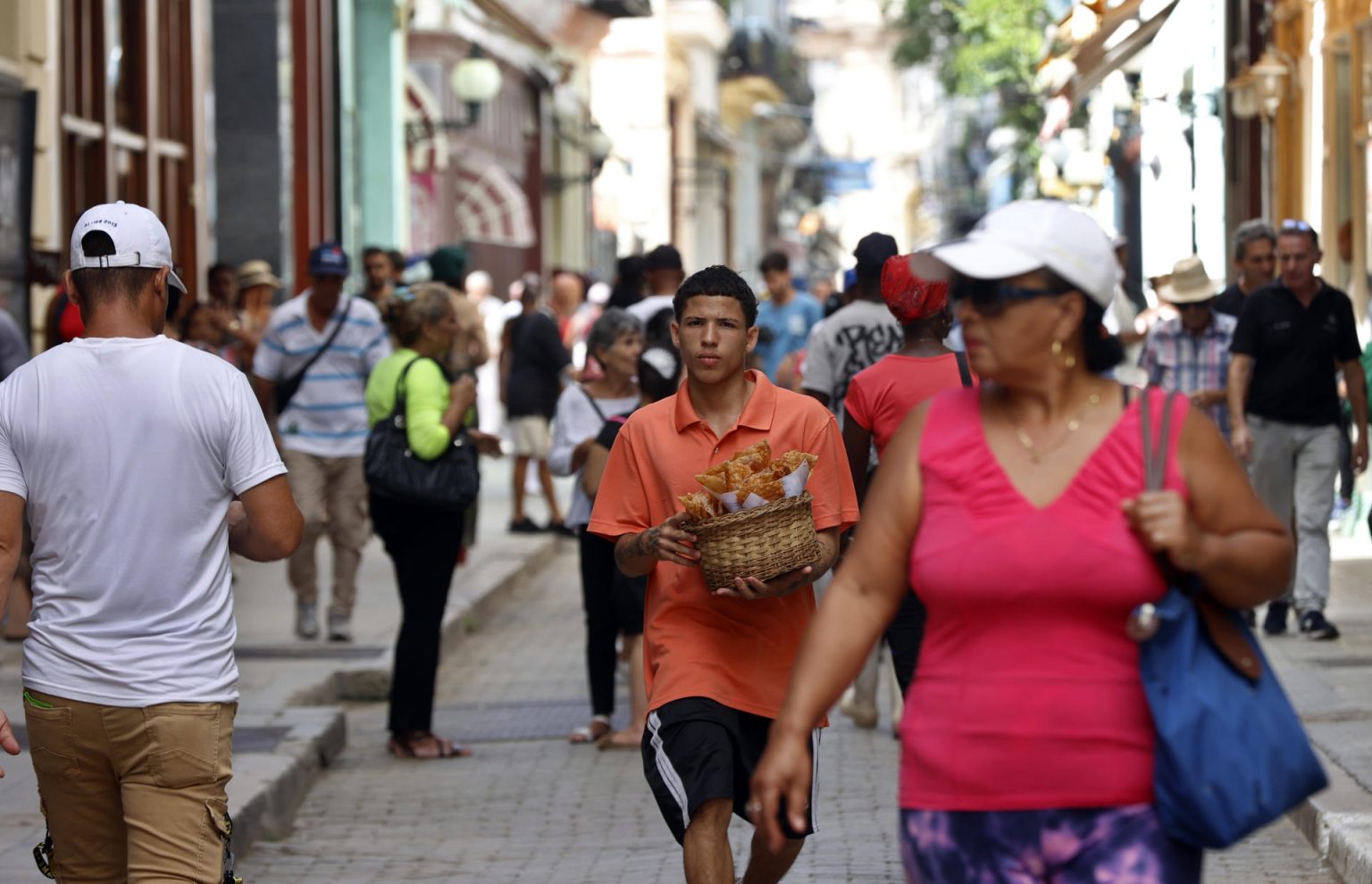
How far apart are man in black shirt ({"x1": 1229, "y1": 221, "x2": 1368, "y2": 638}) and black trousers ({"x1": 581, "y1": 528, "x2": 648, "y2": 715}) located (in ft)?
10.5

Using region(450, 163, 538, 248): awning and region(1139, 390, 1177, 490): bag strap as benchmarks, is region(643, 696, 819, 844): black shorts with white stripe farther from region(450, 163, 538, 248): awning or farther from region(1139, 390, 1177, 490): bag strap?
region(450, 163, 538, 248): awning

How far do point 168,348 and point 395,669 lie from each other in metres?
4.52

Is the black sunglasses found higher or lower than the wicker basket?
higher

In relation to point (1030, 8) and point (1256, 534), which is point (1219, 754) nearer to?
point (1256, 534)

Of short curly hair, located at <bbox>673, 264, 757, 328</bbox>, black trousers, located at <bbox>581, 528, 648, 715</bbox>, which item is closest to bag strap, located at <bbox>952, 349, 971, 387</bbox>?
short curly hair, located at <bbox>673, 264, 757, 328</bbox>

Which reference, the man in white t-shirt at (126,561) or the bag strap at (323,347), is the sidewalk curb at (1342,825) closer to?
the man in white t-shirt at (126,561)

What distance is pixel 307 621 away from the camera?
11.3m

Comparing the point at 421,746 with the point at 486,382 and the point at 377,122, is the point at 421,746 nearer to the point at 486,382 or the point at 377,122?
the point at 486,382

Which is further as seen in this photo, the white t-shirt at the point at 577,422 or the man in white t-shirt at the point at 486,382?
the man in white t-shirt at the point at 486,382

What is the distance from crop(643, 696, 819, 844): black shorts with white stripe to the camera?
16.6ft

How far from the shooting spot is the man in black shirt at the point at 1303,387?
10.4 m

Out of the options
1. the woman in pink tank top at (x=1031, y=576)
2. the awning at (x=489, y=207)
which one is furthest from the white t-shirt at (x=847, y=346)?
the awning at (x=489, y=207)

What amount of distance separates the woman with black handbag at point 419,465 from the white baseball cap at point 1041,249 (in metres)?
5.25

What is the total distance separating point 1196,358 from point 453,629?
408 cm
